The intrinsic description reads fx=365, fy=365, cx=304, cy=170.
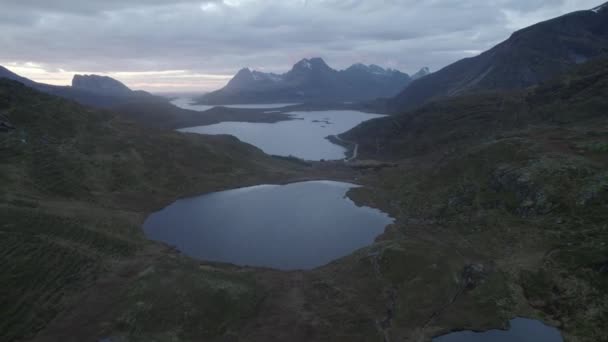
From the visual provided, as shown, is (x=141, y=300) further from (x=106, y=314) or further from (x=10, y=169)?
(x=10, y=169)

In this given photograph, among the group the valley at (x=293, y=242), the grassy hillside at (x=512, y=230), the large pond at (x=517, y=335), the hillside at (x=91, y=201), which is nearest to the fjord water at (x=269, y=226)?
the valley at (x=293, y=242)

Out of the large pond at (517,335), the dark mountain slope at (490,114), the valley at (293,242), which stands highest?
the dark mountain slope at (490,114)

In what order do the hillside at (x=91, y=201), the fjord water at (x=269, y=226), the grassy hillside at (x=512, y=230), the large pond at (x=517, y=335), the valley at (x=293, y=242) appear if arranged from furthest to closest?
the fjord water at (x=269, y=226)
the hillside at (x=91, y=201)
the grassy hillside at (x=512, y=230)
the valley at (x=293, y=242)
the large pond at (x=517, y=335)

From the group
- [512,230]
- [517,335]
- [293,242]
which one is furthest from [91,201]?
[512,230]

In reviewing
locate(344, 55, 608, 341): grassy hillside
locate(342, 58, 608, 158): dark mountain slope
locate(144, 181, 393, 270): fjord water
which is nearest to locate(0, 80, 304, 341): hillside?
locate(144, 181, 393, 270): fjord water

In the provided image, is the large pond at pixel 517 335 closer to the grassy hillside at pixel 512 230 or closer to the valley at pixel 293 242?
the valley at pixel 293 242

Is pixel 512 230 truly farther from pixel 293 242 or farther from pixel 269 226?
pixel 269 226

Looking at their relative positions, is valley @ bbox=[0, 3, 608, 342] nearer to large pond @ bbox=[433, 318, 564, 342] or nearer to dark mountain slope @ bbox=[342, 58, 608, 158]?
large pond @ bbox=[433, 318, 564, 342]
